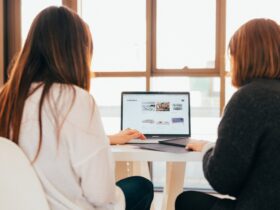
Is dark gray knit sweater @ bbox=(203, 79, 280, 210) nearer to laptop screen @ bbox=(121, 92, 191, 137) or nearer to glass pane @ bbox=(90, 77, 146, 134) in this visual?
laptop screen @ bbox=(121, 92, 191, 137)

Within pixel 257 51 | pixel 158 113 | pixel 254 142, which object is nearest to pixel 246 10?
pixel 158 113

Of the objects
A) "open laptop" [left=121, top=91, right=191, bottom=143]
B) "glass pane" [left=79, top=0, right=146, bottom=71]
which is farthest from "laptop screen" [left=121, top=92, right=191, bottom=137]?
"glass pane" [left=79, top=0, right=146, bottom=71]

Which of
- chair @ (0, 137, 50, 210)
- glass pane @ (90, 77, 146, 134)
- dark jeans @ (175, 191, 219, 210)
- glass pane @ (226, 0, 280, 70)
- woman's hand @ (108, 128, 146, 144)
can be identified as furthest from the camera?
glass pane @ (90, 77, 146, 134)

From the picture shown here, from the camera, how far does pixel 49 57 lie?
113 cm

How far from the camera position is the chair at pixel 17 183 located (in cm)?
96

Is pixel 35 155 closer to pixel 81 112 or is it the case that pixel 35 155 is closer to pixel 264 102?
pixel 81 112

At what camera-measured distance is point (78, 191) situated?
110cm

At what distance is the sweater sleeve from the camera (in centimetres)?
106

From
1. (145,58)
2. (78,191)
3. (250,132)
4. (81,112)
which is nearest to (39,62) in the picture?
(81,112)

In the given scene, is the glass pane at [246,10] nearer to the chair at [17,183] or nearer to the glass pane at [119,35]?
the glass pane at [119,35]

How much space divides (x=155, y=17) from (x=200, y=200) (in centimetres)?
223

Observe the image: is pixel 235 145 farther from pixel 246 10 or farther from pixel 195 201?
pixel 246 10

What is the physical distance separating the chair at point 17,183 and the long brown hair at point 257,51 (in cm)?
72

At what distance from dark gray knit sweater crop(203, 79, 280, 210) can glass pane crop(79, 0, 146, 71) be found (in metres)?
2.22
